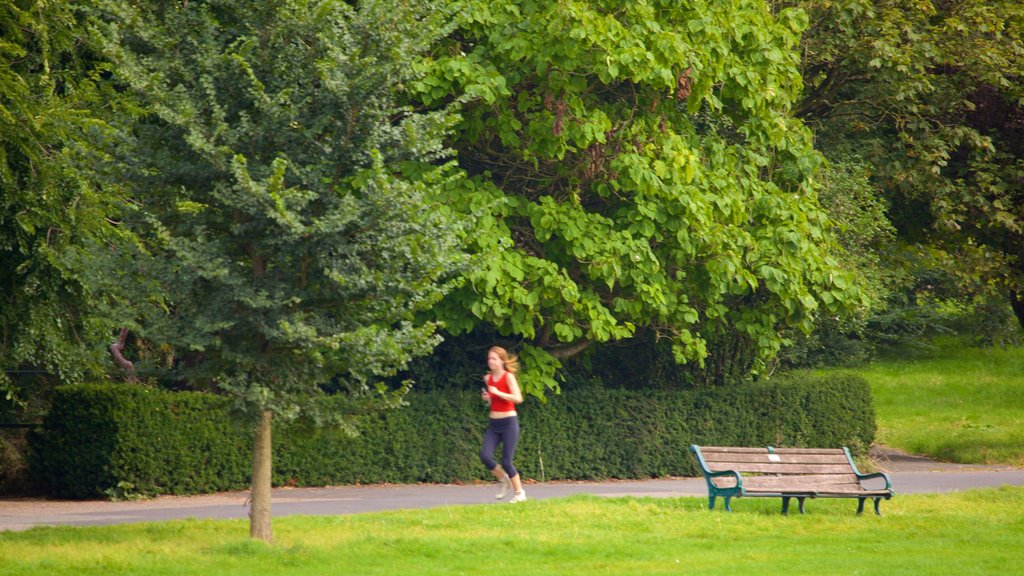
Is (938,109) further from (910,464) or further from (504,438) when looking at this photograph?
(504,438)

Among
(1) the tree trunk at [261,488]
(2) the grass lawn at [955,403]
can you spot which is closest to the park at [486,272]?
(1) the tree trunk at [261,488]

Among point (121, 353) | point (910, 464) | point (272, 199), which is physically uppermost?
point (272, 199)

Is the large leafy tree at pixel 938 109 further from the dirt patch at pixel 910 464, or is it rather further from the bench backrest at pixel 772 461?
the bench backrest at pixel 772 461

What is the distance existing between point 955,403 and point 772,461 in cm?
2384

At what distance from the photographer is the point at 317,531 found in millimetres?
12250

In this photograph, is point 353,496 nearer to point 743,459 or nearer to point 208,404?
point 208,404

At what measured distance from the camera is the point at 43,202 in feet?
46.3

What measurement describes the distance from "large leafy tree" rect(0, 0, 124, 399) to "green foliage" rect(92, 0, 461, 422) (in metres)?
2.42

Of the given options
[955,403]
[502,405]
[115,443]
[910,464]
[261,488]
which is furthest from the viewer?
[955,403]

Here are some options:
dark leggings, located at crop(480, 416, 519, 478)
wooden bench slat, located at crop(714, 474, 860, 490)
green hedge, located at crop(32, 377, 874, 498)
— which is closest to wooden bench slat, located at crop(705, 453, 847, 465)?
wooden bench slat, located at crop(714, 474, 860, 490)

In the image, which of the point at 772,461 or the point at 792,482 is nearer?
the point at 792,482

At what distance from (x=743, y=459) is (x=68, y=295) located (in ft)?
26.2

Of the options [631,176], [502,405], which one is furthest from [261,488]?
[631,176]

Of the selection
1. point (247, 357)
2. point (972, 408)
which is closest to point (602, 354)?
point (247, 357)
